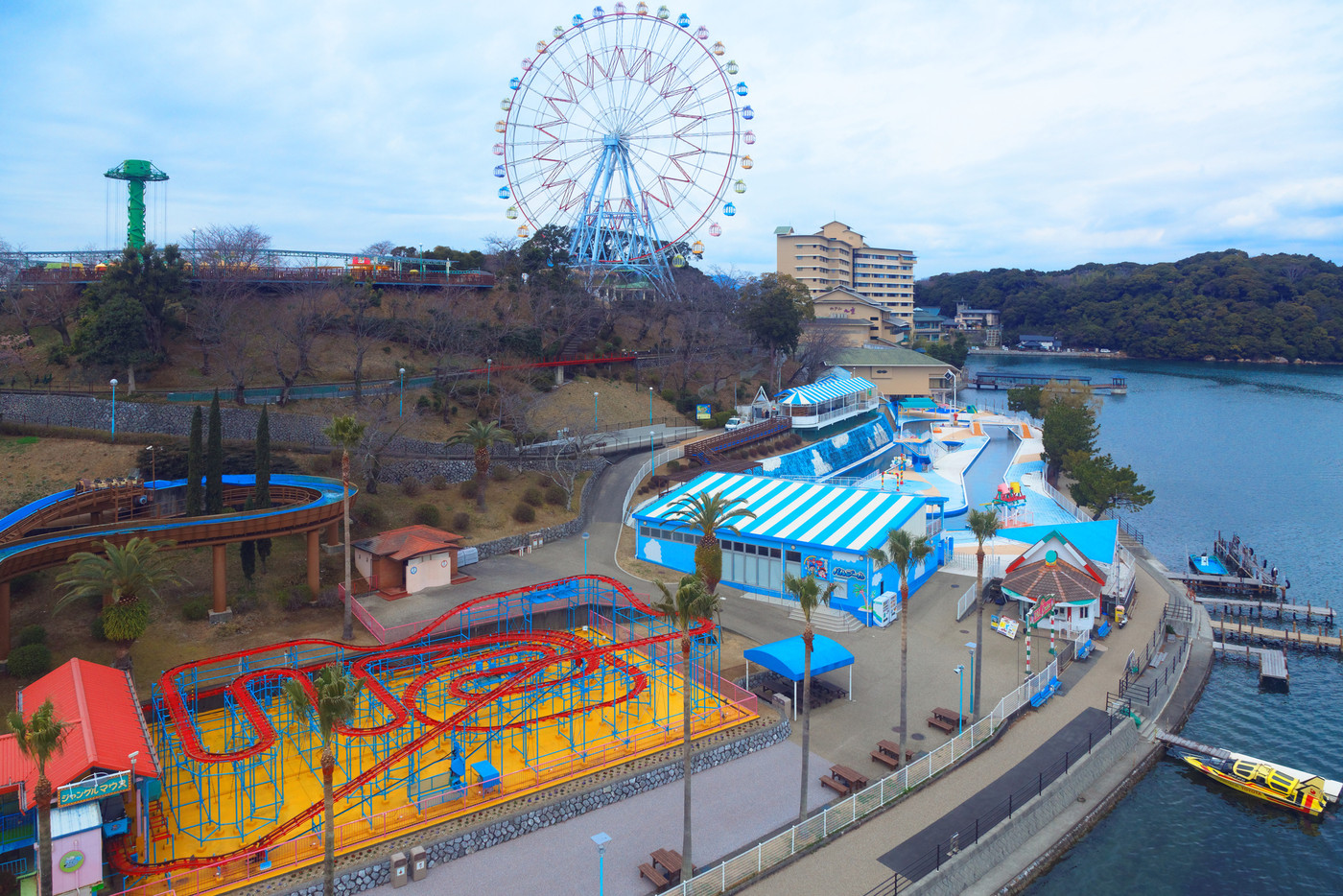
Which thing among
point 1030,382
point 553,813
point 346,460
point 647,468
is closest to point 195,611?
point 346,460

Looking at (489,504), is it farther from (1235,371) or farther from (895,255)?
(1235,371)

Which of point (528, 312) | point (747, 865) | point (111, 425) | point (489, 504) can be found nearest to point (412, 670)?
point (747, 865)

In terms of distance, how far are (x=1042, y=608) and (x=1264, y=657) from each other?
957 centimetres

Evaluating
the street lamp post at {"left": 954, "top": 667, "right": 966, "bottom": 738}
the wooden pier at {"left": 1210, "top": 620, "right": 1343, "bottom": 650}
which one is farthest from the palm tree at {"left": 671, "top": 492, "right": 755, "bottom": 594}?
the wooden pier at {"left": 1210, "top": 620, "right": 1343, "bottom": 650}

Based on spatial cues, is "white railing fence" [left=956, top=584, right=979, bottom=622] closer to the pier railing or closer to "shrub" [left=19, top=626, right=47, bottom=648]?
the pier railing

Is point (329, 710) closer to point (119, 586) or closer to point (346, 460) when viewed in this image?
point (119, 586)

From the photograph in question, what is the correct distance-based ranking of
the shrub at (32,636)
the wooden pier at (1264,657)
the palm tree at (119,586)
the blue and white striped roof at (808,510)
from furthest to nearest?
1. the blue and white striped roof at (808,510)
2. the wooden pier at (1264,657)
3. the shrub at (32,636)
4. the palm tree at (119,586)

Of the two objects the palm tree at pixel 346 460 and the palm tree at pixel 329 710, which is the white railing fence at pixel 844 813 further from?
the palm tree at pixel 346 460

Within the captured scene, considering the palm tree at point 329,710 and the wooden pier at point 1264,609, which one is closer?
the palm tree at point 329,710

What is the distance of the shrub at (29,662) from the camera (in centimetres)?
2453

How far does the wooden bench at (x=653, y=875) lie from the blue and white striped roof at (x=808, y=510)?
19467mm

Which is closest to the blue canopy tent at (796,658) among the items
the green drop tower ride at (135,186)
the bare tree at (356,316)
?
the bare tree at (356,316)

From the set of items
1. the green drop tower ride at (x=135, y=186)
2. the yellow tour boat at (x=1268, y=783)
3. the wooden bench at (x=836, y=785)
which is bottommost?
the yellow tour boat at (x=1268, y=783)

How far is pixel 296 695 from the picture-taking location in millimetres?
16016
